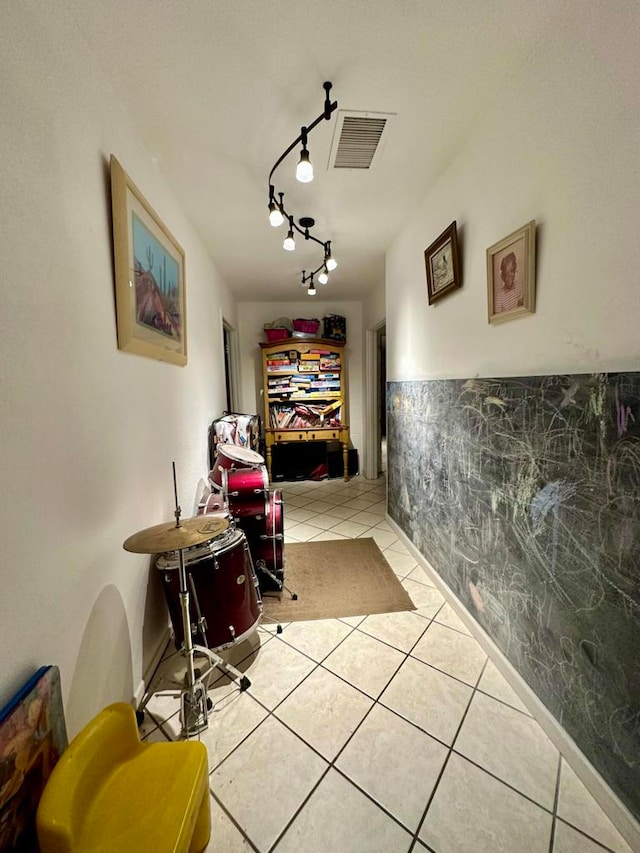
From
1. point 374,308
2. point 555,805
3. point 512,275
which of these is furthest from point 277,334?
point 555,805

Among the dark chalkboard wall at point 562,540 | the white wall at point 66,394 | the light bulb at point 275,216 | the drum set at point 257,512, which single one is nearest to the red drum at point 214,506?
the drum set at point 257,512

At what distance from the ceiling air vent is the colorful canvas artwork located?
7.31 ft

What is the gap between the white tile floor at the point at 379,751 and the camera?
0.95 metres

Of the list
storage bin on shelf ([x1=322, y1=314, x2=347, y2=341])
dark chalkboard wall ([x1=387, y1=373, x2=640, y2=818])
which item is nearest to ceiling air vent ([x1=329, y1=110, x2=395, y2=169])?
dark chalkboard wall ([x1=387, y1=373, x2=640, y2=818])

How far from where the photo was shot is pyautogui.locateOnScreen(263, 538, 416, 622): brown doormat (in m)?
1.93

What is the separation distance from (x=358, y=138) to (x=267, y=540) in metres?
2.23

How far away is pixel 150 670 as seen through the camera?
4.94 feet

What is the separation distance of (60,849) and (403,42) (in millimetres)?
2367

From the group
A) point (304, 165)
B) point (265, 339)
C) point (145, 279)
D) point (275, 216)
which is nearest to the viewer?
point (304, 165)

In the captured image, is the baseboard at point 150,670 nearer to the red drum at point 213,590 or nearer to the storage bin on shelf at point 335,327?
the red drum at point 213,590

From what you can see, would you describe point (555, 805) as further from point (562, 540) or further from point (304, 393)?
point (304, 393)

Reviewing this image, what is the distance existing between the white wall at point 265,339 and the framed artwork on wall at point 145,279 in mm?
2703

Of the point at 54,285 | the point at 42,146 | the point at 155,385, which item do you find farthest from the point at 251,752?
the point at 42,146

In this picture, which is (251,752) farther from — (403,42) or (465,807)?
(403,42)
